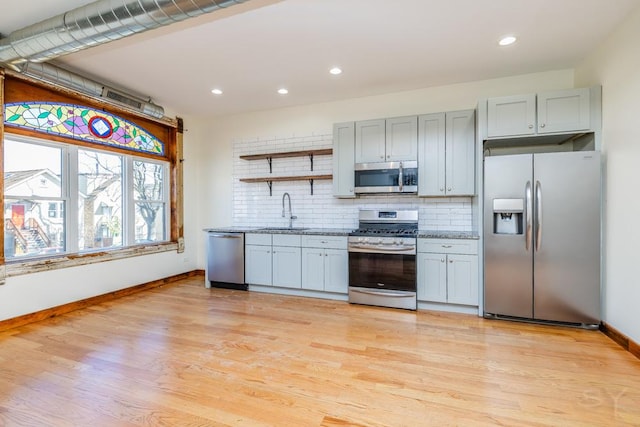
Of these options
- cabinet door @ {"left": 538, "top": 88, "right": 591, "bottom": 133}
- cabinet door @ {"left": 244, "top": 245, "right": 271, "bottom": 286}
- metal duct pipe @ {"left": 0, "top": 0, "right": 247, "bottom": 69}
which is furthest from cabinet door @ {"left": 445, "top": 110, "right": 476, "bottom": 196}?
metal duct pipe @ {"left": 0, "top": 0, "right": 247, "bottom": 69}

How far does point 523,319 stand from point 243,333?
9.53 feet

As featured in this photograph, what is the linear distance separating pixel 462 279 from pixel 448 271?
17 cm

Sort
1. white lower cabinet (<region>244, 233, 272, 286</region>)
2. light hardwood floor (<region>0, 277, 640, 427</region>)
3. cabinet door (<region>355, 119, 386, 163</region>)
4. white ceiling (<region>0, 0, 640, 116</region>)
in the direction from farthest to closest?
white lower cabinet (<region>244, 233, 272, 286</region>), cabinet door (<region>355, 119, 386, 163</region>), white ceiling (<region>0, 0, 640, 116</region>), light hardwood floor (<region>0, 277, 640, 427</region>)

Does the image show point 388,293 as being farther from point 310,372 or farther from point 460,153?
point 460,153

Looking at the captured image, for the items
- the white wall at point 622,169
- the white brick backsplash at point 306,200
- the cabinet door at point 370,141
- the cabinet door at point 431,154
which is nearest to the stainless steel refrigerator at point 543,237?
the white wall at point 622,169

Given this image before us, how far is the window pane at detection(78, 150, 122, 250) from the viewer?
3.86 meters

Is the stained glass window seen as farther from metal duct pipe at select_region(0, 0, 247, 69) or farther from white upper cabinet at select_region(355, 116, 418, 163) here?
white upper cabinet at select_region(355, 116, 418, 163)

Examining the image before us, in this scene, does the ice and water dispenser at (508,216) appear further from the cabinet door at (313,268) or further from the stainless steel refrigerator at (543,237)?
the cabinet door at (313,268)

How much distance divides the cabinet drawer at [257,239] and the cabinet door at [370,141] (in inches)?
66.3

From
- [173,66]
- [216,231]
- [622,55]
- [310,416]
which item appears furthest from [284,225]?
[622,55]

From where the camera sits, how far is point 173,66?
3391 mm

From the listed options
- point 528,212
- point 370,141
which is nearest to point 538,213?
point 528,212

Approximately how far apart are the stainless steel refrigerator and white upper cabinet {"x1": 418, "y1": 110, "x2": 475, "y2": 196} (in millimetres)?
460

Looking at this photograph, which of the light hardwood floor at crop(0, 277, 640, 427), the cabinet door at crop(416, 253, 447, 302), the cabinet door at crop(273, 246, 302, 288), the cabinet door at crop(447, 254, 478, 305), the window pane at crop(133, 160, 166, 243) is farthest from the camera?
the window pane at crop(133, 160, 166, 243)
